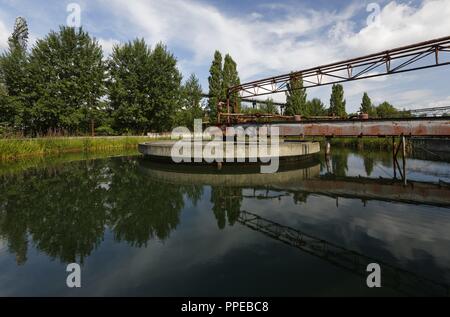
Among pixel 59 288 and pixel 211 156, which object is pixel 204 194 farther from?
pixel 59 288

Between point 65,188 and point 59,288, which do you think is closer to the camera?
point 59,288

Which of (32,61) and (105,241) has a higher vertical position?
(32,61)

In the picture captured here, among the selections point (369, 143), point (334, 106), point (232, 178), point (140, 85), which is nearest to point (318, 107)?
point (334, 106)

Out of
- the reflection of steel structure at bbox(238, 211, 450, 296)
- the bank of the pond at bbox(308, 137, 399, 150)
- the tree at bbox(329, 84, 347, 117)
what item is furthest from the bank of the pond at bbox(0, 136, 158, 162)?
the tree at bbox(329, 84, 347, 117)

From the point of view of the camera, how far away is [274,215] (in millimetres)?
7035

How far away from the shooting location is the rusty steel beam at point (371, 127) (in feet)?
45.8

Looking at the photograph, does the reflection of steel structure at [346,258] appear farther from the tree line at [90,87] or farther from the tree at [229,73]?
the tree at [229,73]

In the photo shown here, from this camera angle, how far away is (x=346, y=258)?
460 centimetres

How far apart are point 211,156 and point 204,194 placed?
4518 millimetres

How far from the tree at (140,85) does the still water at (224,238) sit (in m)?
27.1

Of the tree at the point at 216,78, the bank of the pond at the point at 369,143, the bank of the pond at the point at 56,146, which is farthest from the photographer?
the tree at the point at 216,78

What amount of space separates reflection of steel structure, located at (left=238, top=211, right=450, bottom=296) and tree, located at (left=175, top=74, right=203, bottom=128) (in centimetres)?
3785

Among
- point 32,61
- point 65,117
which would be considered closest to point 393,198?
point 65,117

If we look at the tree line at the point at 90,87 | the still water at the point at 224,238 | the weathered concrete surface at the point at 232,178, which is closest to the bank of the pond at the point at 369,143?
the tree line at the point at 90,87
